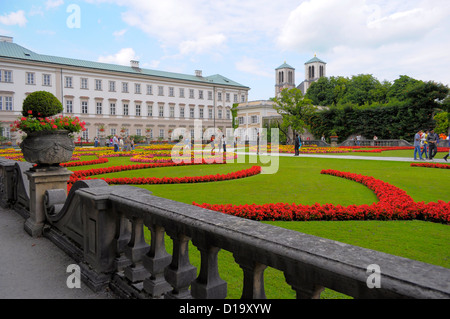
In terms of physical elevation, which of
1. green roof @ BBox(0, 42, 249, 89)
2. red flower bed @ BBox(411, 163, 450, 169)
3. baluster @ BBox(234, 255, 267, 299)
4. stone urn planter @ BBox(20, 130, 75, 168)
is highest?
green roof @ BBox(0, 42, 249, 89)

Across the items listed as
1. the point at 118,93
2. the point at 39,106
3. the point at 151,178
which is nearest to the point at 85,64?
the point at 118,93

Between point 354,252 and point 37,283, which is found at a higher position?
point 354,252

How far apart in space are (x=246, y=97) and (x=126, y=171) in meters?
62.2

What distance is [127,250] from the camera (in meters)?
2.79

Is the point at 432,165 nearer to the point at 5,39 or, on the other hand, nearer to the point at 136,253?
the point at 136,253

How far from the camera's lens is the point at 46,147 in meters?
4.54

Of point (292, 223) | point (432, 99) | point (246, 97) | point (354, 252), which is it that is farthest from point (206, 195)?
point (246, 97)

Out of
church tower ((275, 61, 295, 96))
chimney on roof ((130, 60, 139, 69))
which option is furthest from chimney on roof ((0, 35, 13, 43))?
church tower ((275, 61, 295, 96))

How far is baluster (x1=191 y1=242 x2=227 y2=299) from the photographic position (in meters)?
1.95

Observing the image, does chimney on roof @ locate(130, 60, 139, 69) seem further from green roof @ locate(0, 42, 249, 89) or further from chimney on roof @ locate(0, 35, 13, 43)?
chimney on roof @ locate(0, 35, 13, 43)

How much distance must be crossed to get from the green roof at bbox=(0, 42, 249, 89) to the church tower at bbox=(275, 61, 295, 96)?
29.5 meters

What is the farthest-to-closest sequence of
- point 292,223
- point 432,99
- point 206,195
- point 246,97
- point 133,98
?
1. point 246,97
2. point 133,98
3. point 432,99
4. point 206,195
5. point 292,223
